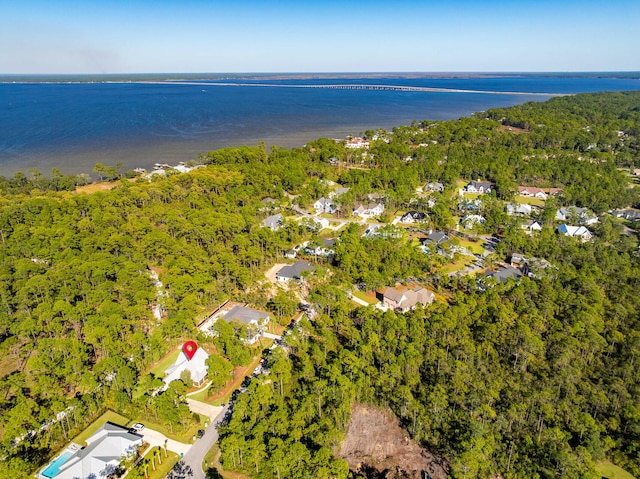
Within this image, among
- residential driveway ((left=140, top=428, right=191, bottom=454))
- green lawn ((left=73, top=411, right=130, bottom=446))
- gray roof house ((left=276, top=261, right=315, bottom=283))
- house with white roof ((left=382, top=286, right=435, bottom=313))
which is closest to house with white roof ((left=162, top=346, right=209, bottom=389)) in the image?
green lawn ((left=73, top=411, right=130, bottom=446))

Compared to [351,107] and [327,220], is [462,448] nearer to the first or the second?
[327,220]

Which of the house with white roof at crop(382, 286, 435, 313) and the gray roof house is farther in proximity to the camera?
the gray roof house

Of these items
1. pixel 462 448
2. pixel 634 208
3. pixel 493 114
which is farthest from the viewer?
pixel 493 114

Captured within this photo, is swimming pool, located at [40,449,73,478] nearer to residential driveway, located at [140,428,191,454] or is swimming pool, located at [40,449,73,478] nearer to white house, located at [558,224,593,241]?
residential driveway, located at [140,428,191,454]

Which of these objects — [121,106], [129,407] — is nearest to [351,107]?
[121,106]

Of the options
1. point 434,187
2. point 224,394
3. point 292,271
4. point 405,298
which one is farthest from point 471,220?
point 224,394
